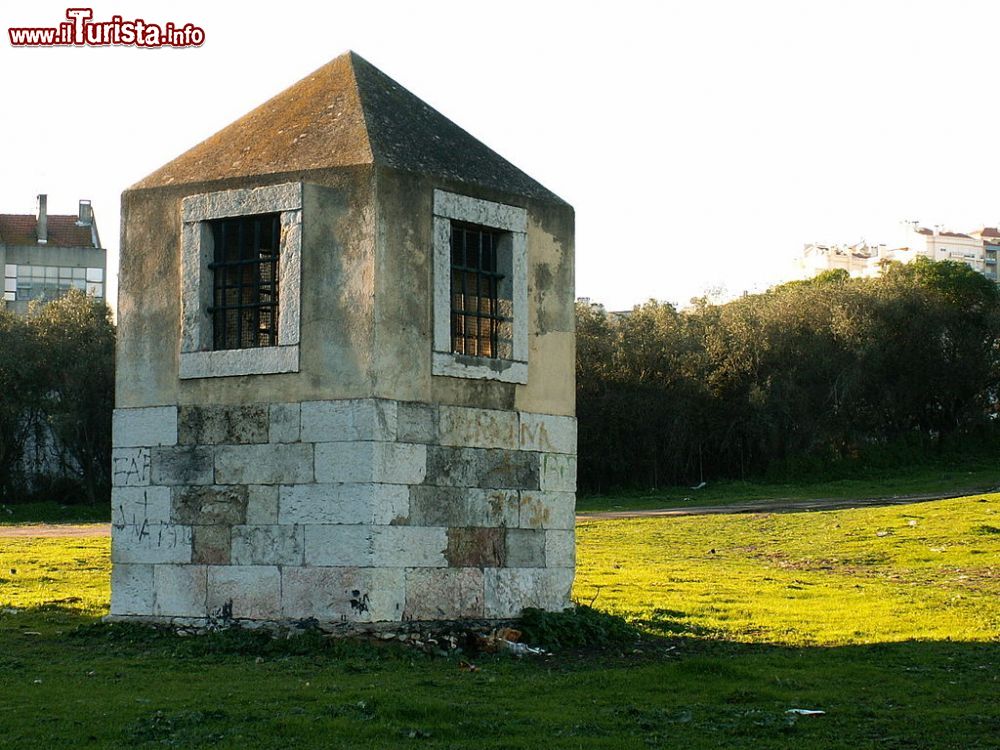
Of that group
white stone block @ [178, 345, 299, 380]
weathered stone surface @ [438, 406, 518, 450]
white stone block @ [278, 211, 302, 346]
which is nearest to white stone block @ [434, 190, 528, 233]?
white stone block @ [278, 211, 302, 346]

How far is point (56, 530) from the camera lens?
1337 inches

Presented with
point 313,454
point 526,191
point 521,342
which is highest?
point 526,191

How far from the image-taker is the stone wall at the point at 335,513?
1467 centimetres

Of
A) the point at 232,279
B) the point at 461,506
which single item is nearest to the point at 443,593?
the point at 461,506

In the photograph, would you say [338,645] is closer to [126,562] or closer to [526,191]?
[126,562]

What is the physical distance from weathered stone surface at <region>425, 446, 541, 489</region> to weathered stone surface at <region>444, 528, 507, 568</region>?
0.53 metres

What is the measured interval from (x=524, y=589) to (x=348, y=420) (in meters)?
3.06

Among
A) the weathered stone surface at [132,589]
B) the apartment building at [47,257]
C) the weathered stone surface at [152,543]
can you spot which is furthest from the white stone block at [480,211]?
the apartment building at [47,257]

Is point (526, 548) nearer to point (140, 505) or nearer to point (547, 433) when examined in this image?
point (547, 433)

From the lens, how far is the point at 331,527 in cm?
1470

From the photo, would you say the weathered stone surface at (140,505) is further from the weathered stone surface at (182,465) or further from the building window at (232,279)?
the building window at (232,279)

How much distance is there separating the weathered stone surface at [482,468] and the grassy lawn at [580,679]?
202 cm

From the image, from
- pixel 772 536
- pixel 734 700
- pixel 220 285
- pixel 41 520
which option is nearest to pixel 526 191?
pixel 220 285

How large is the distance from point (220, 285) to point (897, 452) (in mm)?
35461
